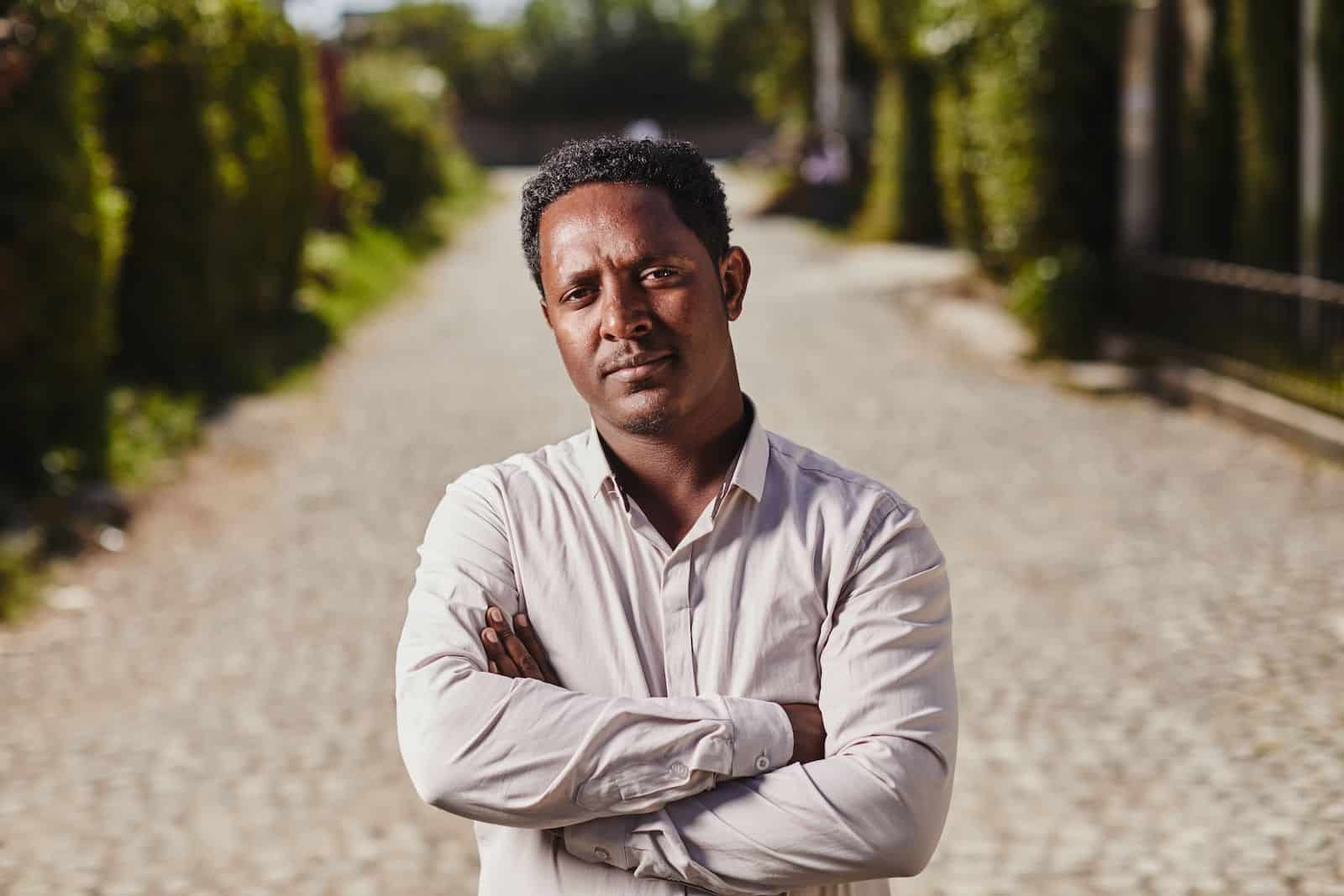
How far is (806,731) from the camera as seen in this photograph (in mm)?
2238

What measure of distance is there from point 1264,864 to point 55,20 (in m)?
7.39

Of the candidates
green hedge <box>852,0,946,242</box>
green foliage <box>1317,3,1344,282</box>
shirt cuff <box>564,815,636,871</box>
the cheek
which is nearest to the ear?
the cheek

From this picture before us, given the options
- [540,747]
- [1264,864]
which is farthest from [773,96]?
[540,747]

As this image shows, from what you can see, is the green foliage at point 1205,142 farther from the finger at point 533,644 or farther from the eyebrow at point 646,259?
the finger at point 533,644

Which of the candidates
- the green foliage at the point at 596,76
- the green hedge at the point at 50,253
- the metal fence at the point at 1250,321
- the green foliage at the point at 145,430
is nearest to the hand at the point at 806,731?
the green hedge at the point at 50,253

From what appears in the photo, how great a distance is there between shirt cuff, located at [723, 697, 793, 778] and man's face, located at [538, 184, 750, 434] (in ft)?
1.30

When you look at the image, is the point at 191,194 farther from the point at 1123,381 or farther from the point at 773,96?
the point at 773,96

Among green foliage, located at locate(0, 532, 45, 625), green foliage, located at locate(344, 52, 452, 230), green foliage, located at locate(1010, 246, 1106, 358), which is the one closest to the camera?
green foliage, located at locate(0, 532, 45, 625)

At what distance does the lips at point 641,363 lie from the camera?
2.19 meters

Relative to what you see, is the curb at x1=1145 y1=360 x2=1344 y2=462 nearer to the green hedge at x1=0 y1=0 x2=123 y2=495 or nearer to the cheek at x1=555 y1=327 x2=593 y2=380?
the green hedge at x1=0 y1=0 x2=123 y2=495

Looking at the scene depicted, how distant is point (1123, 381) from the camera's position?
1206 centimetres

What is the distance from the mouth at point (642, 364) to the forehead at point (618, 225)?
0.13 m

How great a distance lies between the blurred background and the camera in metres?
4.96

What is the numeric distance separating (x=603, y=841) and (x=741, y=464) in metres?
0.54
